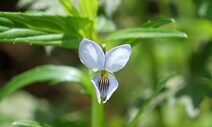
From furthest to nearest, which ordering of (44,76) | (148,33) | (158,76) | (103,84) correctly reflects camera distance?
(158,76), (44,76), (148,33), (103,84)

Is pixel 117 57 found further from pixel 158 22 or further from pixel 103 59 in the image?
pixel 158 22

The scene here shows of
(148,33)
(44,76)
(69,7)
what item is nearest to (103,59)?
(148,33)

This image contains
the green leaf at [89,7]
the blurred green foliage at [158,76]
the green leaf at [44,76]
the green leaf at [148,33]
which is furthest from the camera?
the blurred green foliage at [158,76]

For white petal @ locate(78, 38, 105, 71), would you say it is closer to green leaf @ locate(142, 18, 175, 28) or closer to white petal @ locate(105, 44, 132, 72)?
white petal @ locate(105, 44, 132, 72)

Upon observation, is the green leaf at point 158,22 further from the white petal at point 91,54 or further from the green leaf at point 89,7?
the white petal at point 91,54

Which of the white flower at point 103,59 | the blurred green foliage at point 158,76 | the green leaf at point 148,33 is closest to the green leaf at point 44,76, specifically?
the blurred green foliage at point 158,76

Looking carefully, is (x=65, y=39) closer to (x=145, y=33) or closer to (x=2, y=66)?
(x=145, y=33)
